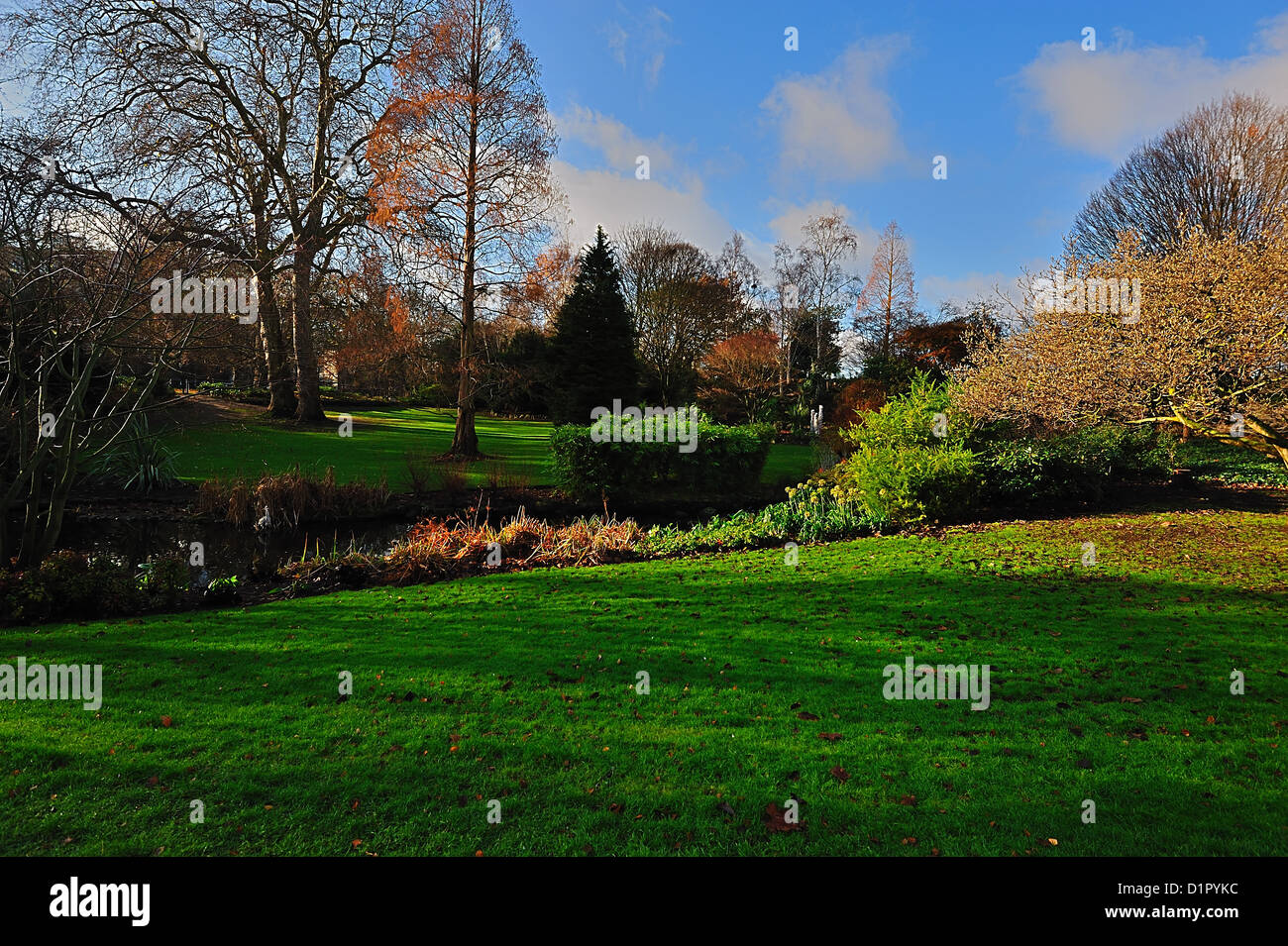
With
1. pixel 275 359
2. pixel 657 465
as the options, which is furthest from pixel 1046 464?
pixel 275 359

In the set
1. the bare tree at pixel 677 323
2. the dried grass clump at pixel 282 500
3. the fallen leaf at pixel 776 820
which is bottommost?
the fallen leaf at pixel 776 820

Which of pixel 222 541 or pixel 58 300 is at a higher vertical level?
pixel 58 300

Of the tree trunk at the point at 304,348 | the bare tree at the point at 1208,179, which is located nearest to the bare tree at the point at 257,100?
the tree trunk at the point at 304,348

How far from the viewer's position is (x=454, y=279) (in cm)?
1928

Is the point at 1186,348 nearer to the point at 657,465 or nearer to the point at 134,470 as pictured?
the point at 657,465

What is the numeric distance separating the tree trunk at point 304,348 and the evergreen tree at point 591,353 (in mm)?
10287

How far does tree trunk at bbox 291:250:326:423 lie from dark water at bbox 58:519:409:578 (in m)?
3.77

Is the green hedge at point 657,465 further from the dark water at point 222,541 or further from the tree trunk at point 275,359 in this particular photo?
A: the tree trunk at point 275,359

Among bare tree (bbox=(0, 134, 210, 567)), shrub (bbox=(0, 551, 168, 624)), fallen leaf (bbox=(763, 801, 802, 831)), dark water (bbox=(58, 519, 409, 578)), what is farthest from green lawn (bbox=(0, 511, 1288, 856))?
dark water (bbox=(58, 519, 409, 578))

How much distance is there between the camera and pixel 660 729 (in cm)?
432

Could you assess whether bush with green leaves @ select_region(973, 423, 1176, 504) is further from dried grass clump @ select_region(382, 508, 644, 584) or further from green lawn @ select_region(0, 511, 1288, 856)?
dried grass clump @ select_region(382, 508, 644, 584)

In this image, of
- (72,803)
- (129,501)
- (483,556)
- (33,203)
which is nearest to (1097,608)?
(483,556)

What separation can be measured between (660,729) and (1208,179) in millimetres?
30749

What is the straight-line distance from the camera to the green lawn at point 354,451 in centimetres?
1662
